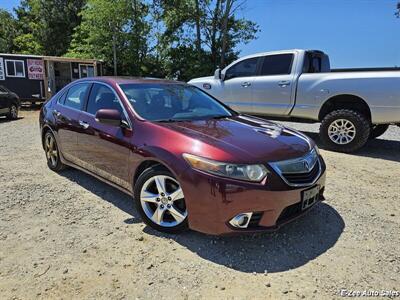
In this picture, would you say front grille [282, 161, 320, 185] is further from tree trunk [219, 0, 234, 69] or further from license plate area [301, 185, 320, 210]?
tree trunk [219, 0, 234, 69]

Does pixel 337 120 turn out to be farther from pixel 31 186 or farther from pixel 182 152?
pixel 31 186

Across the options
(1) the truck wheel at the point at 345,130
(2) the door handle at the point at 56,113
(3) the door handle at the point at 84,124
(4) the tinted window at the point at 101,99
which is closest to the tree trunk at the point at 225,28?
(1) the truck wheel at the point at 345,130

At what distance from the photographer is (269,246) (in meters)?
3.28

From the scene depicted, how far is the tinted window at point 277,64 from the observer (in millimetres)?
7855

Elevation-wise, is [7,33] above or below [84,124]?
above

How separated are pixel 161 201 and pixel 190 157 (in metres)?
0.62

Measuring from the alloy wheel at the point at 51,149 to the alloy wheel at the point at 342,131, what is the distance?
5.03 m

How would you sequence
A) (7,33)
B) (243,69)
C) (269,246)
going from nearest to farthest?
(269,246), (243,69), (7,33)

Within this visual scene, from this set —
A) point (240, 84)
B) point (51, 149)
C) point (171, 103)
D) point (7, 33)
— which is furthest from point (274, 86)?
point (7, 33)

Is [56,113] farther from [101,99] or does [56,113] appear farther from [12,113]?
[12,113]

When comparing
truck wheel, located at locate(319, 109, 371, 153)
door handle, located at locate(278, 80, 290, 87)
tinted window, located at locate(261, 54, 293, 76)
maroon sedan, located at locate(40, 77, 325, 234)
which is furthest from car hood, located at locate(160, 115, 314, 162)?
tinted window, located at locate(261, 54, 293, 76)

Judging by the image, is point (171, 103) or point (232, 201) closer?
point (232, 201)

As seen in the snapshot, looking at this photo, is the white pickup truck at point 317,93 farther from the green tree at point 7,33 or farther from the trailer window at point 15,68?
the green tree at point 7,33

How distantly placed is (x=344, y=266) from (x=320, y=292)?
0.46 m
